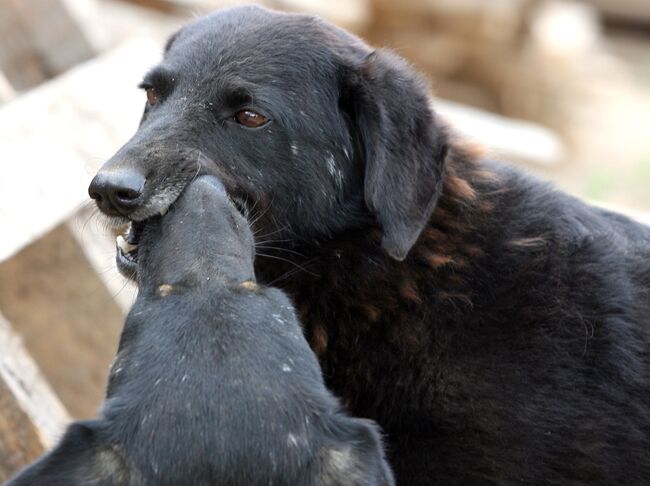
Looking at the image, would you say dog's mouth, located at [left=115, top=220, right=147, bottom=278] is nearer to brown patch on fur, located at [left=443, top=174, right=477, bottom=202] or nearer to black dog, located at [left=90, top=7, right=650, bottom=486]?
black dog, located at [left=90, top=7, right=650, bottom=486]

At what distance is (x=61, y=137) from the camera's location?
4953 millimetres

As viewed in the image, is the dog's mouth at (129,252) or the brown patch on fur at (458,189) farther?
the brown patch on fur at (458,189)

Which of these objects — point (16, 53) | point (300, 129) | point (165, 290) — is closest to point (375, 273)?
point (300, 129)

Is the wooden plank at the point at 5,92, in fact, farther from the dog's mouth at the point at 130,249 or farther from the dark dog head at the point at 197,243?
the dark dog head at the point at 197,243

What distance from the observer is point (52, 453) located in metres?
2.72

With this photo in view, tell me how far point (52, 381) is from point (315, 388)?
2796 mm

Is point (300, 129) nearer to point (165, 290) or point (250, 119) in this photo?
point (250, 119)

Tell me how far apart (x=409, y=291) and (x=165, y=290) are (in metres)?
1.27

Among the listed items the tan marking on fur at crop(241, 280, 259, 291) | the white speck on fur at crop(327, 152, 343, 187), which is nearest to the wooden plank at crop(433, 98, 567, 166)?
the white speck on fur at crop(327, 152, 343, 187)

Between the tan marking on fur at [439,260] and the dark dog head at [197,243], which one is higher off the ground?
the dark dog head at [197,243]

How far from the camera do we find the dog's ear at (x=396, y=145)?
3.88m

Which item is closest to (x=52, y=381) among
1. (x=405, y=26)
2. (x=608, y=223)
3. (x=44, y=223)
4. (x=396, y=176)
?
(x=44, y=223)

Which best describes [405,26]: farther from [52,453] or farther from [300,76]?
[52,453]

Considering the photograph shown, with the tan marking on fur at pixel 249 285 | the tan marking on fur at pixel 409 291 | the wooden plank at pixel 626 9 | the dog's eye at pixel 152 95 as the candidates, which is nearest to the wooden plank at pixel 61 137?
the dog's eye at pixel 152 95
